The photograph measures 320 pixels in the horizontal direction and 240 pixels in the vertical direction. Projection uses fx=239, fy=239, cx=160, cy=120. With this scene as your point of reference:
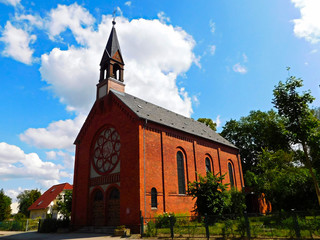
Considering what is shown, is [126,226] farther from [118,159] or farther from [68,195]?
[68,195]

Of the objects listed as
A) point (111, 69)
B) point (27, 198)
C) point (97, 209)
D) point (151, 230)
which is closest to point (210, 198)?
point (151, 230)

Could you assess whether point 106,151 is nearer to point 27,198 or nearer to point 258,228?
point 258,228

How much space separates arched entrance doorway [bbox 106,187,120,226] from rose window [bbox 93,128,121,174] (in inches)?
87.1

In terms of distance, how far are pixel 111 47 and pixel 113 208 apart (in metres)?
17.1

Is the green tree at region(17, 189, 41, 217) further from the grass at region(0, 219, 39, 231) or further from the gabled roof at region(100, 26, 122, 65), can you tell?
the gabled roof at region(100, 26, 122, 65)

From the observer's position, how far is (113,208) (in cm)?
2112

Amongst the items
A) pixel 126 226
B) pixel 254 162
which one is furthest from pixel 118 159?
pixel 254 162

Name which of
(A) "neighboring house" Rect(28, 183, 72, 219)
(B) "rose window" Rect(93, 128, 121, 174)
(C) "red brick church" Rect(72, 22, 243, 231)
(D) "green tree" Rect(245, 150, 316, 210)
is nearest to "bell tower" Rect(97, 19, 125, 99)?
(C) "red brick church" Rect(72, 22, 243, 231)

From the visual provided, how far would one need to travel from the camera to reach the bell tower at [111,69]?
25.8 meters

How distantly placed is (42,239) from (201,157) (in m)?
17.4

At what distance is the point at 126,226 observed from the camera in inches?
735

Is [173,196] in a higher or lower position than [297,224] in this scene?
higher

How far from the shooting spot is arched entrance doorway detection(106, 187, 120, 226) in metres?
20.7

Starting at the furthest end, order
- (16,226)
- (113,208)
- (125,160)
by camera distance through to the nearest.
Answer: (16,226), (113,208), (125,160)
